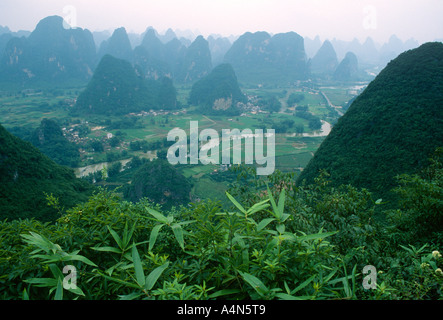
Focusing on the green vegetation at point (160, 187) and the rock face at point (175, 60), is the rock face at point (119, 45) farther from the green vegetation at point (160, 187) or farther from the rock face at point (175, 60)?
the green vegetation at point (160, 187)

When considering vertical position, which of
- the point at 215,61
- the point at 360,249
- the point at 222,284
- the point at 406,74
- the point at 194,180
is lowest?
the point at 194,180

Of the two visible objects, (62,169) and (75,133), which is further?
(75,133)

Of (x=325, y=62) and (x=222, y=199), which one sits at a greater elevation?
(x=325, y=62)

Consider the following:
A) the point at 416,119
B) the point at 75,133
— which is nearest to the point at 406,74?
the point at 416,119

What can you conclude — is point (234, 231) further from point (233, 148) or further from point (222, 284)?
point (233, 148)

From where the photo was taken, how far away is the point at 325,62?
89500mm

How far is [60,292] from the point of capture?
1.02m

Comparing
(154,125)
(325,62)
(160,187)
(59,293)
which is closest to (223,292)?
(59,293)

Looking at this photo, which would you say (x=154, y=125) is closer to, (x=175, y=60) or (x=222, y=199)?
(x=222, y=199)

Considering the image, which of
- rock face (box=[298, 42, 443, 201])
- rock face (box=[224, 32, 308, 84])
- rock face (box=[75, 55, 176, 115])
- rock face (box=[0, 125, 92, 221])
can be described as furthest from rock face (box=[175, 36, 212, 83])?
rock face (box=[0, 125, 92, 221])

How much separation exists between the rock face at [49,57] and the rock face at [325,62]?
2673 inches

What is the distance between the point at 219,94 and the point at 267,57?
37533 millimetres

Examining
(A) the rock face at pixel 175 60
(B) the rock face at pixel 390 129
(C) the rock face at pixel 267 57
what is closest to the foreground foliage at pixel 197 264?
(B) the rock face at pixel 390 129
